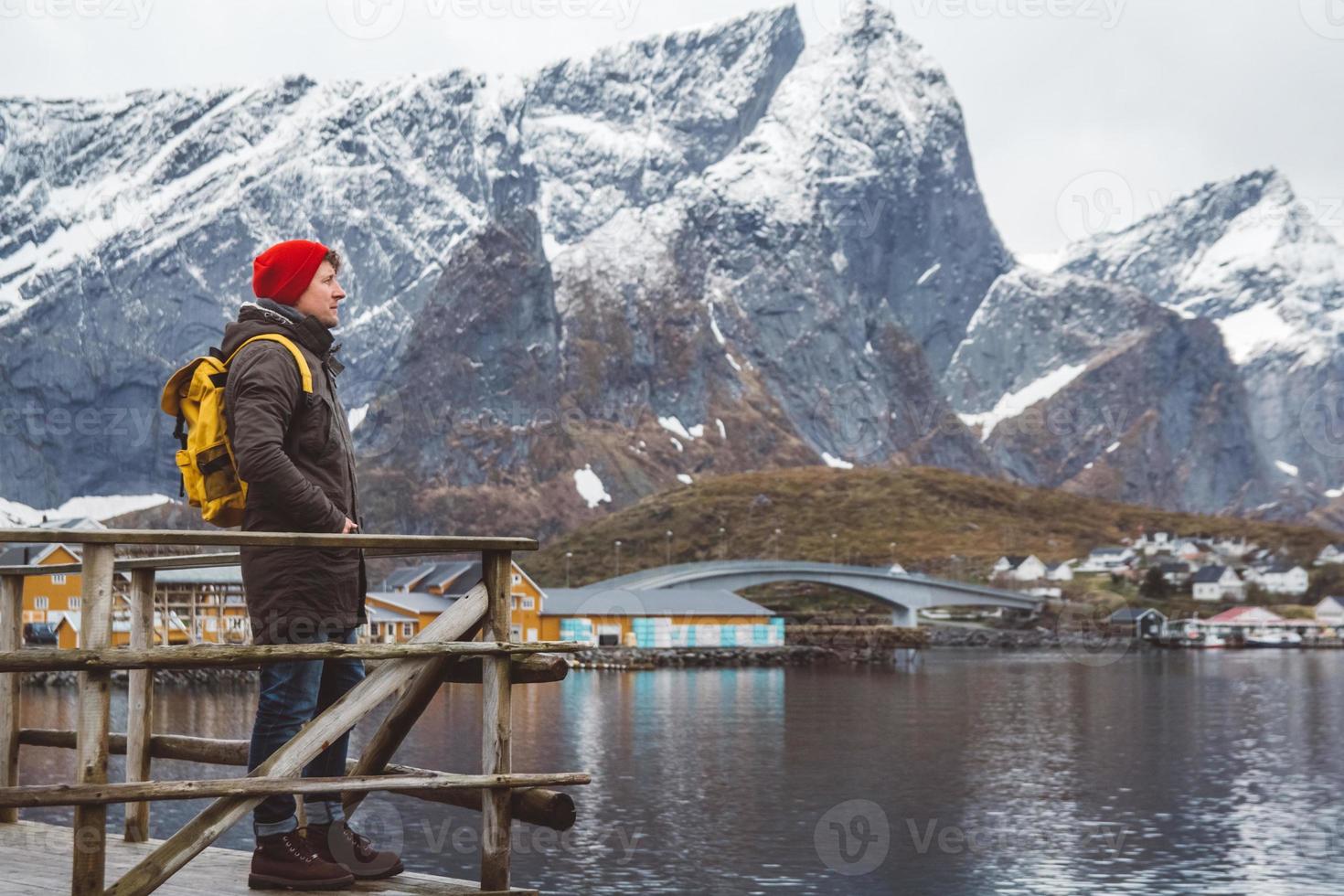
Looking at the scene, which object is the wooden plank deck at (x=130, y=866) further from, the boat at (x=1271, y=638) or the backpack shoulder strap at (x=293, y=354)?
the boat at (x=1271, y=638)

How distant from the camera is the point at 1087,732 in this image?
2569 inches

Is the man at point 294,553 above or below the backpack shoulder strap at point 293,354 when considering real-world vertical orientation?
below

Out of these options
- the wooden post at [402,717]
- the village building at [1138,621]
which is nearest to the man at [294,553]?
the wooden post at [402,717]

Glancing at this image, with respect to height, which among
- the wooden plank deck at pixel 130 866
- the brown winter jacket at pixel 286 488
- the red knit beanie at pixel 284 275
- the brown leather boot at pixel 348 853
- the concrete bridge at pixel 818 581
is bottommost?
the wooden plank deck at pixel 130 866

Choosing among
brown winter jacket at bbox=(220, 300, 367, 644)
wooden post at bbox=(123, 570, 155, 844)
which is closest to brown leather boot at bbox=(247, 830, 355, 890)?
brown winter jacket at bbox=(220, 300, 367, 644)

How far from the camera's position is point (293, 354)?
8.87 metres

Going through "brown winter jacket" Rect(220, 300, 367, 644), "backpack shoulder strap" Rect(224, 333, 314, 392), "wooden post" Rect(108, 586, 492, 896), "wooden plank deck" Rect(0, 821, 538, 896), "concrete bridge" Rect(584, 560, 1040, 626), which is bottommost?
"wooden plank deck" Rect(0, 821, 538, 896)

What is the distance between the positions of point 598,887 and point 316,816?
67.0 feet

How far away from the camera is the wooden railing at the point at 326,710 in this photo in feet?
25.3

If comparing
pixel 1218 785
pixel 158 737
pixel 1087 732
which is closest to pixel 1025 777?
pixel 1218 785

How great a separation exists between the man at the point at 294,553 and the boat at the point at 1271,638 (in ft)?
633

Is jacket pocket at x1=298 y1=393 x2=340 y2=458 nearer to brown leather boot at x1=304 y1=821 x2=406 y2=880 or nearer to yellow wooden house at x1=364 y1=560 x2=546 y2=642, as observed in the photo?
brown leather boot at x1=304 y1=821 x2=406 y2=880

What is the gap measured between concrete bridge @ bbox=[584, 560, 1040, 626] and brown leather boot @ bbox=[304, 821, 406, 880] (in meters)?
149

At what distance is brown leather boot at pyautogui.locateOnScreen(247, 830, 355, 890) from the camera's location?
860cm
